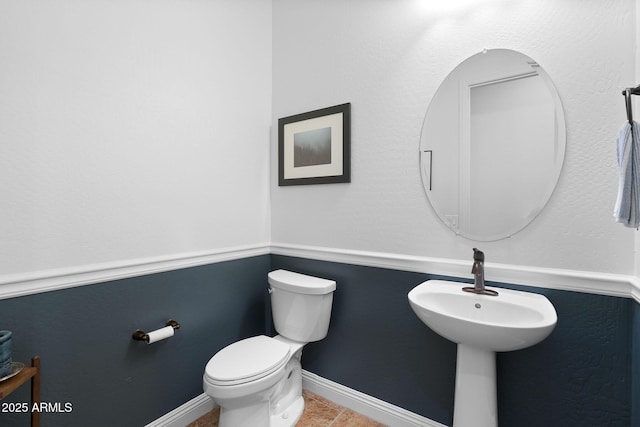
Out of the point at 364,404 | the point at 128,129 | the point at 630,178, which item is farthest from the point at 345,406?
the point at 128,129

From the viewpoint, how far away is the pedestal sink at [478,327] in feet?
3.48

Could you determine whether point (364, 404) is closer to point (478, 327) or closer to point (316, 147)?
point (478, 327)

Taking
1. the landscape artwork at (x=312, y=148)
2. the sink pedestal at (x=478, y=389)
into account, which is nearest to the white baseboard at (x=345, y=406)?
the sink pedestal at (x=478, y=389)

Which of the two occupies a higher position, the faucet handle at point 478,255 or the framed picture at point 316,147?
the framed picture at point 316,147

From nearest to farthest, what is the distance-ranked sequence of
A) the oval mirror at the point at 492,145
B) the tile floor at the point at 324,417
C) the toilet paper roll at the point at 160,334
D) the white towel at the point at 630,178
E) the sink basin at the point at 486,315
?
1. the white towel at the point at 630,178
2. the sink basin at the point at 486,315
3. the oval mirror at the point at 492,145
4. the toilet paper roll at the point at 160,334
5. the tile floor at the point at 324,417

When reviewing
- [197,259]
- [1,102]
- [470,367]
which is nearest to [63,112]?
[1,102]

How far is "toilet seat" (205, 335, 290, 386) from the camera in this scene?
135cm

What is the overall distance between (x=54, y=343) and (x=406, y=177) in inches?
68.7

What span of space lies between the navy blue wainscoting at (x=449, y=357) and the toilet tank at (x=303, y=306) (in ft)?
→ 0.41

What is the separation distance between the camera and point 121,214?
142 centimetres

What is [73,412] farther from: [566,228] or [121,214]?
[566,228]

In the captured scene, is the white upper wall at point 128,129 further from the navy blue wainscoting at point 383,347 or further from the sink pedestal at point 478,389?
the sink pedestal at point 478,389

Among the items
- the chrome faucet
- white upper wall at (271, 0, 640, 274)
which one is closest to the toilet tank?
white upper wall at (271, 0, 640, 274)

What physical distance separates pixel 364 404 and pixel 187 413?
1.00 meters
